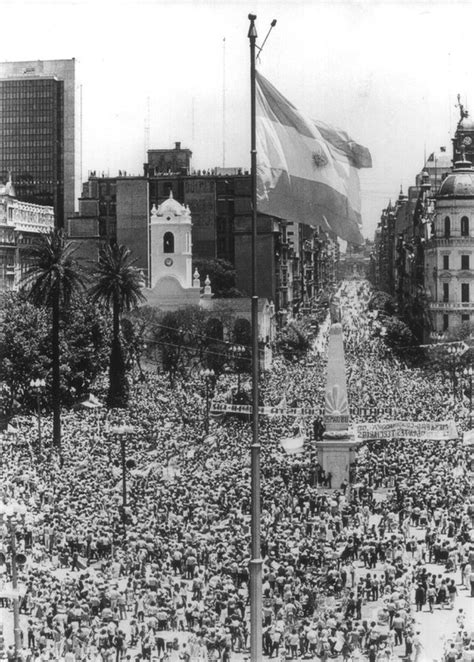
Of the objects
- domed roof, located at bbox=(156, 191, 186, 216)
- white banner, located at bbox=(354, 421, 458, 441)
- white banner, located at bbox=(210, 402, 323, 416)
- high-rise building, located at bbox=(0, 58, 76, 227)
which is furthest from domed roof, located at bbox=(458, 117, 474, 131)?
white banner, located at bbox=(354, 421, 458, 441)

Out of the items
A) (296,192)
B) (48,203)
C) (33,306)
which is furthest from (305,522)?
(48,203)

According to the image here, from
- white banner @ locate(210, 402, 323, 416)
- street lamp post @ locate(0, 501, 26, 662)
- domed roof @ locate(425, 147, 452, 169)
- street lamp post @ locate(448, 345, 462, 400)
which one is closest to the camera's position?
street lamp post @ locate(0, 501, 26, 662)

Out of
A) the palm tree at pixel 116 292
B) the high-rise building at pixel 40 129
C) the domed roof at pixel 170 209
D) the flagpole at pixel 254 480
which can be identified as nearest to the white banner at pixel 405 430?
the palm tree at pixel 116 292

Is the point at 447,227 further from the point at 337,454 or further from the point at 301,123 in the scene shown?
the point at 301,123

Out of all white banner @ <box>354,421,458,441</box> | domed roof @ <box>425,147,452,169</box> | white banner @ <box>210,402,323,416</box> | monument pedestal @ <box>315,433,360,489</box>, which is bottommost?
monument pedestal @ <box>315,433,360,489</box>

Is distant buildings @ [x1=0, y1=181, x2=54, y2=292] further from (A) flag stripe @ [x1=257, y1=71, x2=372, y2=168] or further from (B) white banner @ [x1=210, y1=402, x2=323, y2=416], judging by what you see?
(A) flag stripe @ [x1=257, y1=71, x2=372, y2=168]

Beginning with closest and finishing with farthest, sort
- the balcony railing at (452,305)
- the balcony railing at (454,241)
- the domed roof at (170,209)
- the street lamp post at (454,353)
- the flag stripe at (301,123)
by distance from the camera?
the flag stripe at (301,123) < the street lamp post at (454,353) < the balcony railing at (452,305) < the domed roof at (170,209) < the balcony railing at (454,241)

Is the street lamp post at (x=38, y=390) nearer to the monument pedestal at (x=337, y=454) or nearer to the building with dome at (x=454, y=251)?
the monument pedestal at (x=337, y=454)

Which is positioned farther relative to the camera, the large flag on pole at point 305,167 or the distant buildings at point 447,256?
the distant buildings at point 447,256
